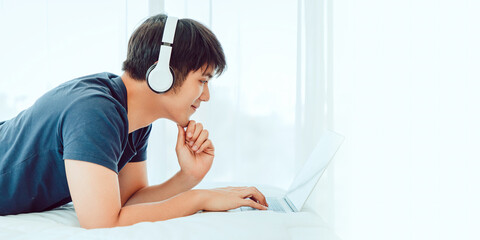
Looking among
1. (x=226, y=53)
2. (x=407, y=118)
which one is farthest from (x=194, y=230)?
(x=226, y=53)

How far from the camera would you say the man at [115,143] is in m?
0.69

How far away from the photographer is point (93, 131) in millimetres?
693

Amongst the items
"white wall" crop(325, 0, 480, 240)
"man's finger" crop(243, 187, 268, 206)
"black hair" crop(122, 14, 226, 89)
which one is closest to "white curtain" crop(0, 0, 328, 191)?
"white wall" crop(325, 0, 480, 240)

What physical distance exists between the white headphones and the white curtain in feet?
4.75

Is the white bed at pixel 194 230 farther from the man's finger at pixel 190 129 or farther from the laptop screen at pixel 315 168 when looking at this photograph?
the man's finger at pixel 190 129

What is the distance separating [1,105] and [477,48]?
95.2 inches

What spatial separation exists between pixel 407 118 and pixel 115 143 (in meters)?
1.36

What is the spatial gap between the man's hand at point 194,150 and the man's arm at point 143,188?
0.03 m

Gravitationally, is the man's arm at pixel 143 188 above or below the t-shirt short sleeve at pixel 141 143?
below

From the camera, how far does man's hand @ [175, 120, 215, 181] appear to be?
3.49ft

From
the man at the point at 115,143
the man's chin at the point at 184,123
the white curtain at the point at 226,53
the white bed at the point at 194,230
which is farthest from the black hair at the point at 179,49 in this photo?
the white curtain at the point at 226,53

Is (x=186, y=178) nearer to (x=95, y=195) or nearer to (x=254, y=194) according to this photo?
(x=254, y=194)

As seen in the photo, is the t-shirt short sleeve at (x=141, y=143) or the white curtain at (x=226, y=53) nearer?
the t-shirt short sleeve at (x=141, y=143)

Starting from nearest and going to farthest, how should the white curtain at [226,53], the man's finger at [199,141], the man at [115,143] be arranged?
1. the man at [115,143]
2. the man's finger at [199,141]
3. the white curtain at [226,53]
